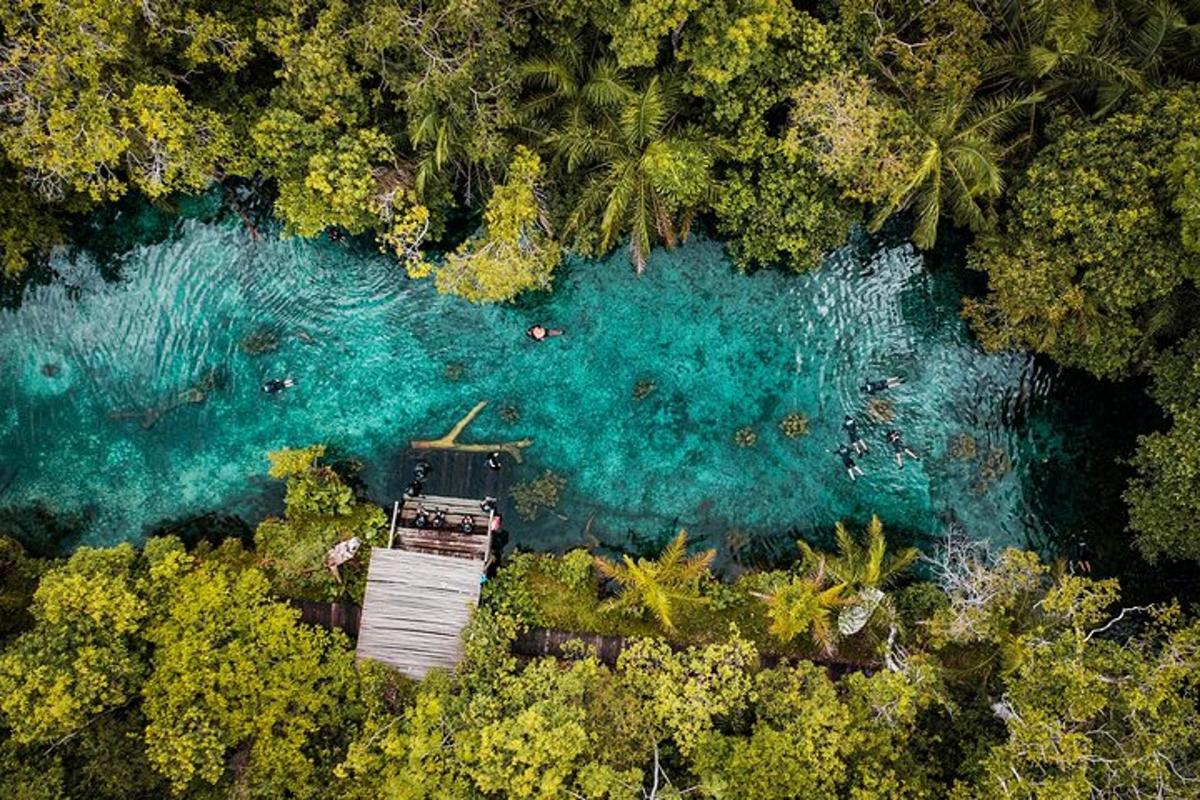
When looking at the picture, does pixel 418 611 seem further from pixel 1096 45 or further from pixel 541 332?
pixel 1096 45

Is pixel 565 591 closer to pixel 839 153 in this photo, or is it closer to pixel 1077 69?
pixel 839 153

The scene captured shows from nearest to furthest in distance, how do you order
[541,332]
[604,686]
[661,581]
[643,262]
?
1. [604,686]
2. [661,581]
3. [643,262]
4. [541,332]

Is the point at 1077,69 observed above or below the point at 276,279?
above

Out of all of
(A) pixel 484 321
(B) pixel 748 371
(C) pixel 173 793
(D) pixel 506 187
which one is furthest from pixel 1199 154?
(C) pixel 173 793

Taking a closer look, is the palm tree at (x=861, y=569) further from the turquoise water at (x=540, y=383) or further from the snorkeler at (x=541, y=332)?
the snorkeler at (x=541, y=332)

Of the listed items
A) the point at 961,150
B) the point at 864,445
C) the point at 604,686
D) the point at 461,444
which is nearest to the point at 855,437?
the point at 864,445

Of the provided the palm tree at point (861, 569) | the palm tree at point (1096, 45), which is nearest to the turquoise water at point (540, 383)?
the palm tree at point (861, 569)

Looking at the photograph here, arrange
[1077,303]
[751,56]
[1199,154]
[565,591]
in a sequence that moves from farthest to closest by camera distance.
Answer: [565,591] → [1077,303] → [751,56] → [1199,154]
